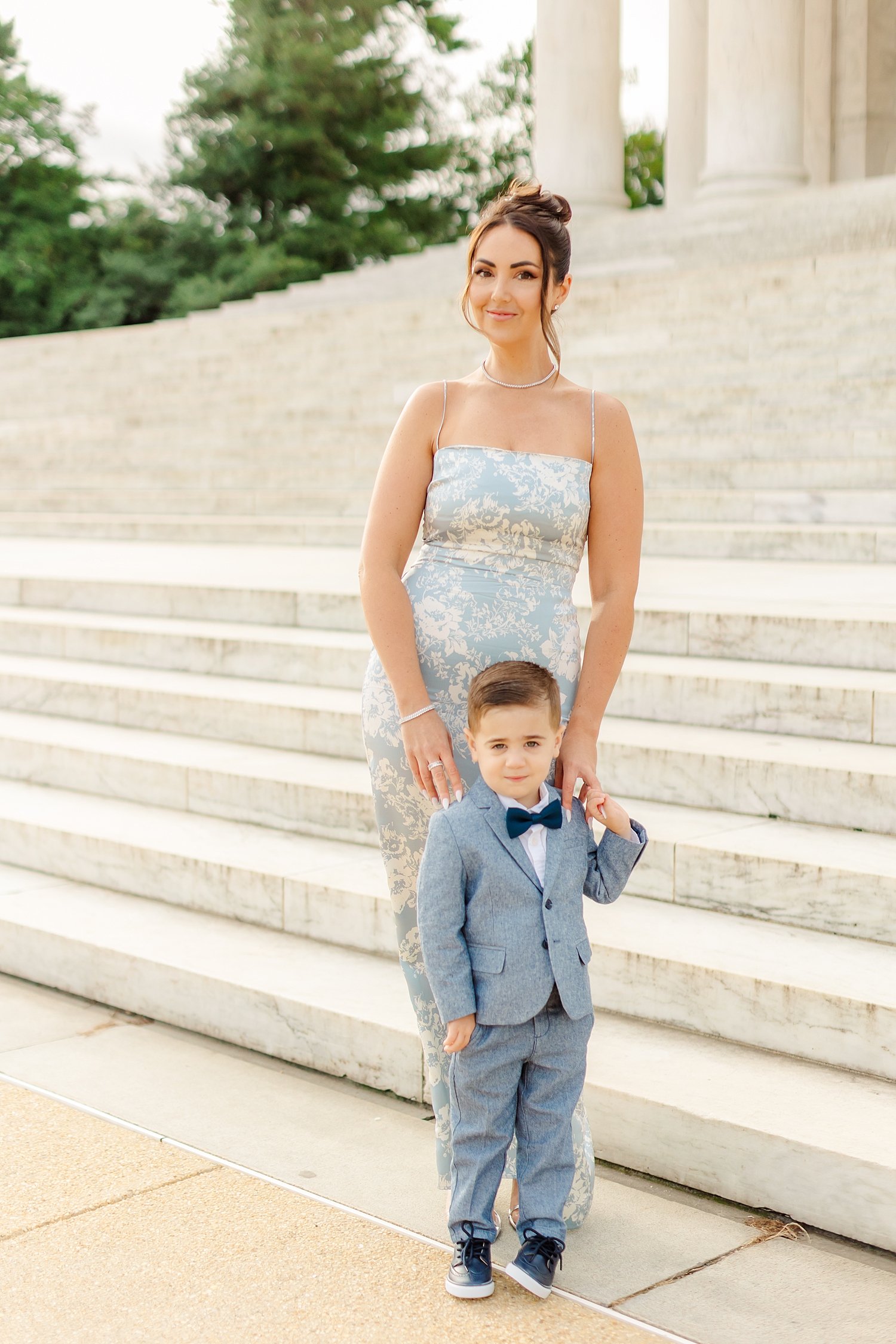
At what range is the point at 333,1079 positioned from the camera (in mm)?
4211

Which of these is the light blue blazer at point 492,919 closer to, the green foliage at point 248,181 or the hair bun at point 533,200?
the hair bun at point 533,200

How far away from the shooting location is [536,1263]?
2928 mm

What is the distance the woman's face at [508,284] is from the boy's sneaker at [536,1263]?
1.87 metres

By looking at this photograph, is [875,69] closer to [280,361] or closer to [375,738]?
[280,361]

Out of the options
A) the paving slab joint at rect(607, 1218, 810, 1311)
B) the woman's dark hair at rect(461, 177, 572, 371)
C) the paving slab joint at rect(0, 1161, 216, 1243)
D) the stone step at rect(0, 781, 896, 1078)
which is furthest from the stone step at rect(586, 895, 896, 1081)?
the woman's dark hair at rect(461, 177, 572, 371)

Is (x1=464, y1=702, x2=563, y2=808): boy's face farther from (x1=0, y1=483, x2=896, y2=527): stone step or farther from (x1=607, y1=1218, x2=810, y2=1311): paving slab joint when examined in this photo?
(x1=0, y1=483, x2=896, y2=527): stone step

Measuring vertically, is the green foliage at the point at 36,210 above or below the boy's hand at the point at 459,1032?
above

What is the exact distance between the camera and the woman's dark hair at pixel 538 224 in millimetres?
2854

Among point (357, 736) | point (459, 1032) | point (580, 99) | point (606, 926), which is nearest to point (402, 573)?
point (459, 1032)

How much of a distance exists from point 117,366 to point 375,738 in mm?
15314

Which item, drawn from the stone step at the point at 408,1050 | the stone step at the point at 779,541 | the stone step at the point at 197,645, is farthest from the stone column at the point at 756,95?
the stone step at the point at 408,1050

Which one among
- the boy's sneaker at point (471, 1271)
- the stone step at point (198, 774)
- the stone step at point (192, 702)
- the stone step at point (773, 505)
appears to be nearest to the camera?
the boy's sneaker at point (471, 1271)

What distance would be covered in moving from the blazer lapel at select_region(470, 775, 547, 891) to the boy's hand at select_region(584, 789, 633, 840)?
166mm

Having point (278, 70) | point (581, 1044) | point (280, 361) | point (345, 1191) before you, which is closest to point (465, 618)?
point (581, 1044)
